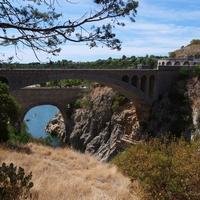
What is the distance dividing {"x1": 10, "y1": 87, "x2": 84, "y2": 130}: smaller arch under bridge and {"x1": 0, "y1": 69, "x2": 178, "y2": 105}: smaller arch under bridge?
8.76 meters

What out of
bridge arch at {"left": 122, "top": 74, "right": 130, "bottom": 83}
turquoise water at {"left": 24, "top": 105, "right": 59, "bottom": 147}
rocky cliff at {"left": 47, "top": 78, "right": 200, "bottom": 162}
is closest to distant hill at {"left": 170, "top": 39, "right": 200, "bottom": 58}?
rocky cliff at {"left": 47, "top": 78, "right": 200, "bottom": 162}

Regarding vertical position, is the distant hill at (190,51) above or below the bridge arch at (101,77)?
above

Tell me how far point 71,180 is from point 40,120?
1342 inches

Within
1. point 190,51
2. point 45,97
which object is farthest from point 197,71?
point 190,51

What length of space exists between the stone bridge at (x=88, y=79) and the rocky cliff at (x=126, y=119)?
4.38 ft

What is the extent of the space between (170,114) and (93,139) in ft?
28.0

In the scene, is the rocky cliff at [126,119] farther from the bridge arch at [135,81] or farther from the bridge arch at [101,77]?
the bridge arch at [135,81]

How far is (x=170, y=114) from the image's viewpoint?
72.7ft

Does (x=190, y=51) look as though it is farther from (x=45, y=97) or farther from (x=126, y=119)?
(x=45, y=97)

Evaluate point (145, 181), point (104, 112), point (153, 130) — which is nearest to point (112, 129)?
point (104, 112)

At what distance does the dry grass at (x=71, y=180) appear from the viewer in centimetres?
504

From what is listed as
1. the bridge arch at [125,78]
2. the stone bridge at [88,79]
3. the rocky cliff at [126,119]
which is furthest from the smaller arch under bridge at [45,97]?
the bridge arch at [125,78]

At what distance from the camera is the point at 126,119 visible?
23.7 meters

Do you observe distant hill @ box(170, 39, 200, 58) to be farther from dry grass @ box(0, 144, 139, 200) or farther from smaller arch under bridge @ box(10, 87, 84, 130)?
dry grass @ box(0, 144, 139, 200)
